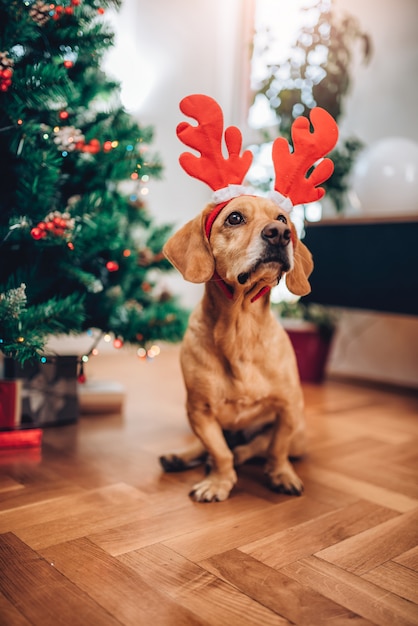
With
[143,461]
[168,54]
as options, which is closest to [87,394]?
[143,461]

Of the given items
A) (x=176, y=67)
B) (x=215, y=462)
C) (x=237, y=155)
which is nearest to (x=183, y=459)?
(x=215, y=462)

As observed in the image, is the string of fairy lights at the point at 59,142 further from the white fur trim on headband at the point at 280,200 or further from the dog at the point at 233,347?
the white fur trim on headband at the point at 280,200

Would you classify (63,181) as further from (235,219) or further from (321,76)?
(321,76)

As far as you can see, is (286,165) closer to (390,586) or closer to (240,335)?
(240,335)

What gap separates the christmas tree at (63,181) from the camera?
1466 millimetres

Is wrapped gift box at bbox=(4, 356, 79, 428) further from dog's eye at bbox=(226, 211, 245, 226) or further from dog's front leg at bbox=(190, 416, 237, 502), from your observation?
dog's eye at bbox=(226, 211, 245, 226)

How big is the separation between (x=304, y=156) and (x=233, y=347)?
46 centimetres

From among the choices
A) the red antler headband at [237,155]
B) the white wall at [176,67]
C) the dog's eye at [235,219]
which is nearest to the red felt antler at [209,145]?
the red antler headband at [237,155]

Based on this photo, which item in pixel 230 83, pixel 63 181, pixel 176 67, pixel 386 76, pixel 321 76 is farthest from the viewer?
pixel 230 83

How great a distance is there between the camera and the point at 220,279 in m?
1.33

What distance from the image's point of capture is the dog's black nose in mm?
1167

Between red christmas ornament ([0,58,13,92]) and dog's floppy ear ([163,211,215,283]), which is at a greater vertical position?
red christmas ornament ([0,58,13,92])

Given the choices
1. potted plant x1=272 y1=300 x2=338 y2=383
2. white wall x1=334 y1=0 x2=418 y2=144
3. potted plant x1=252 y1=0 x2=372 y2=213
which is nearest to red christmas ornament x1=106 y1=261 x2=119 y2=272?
potted plant x1=272 y1=300 x2=338 y2=383

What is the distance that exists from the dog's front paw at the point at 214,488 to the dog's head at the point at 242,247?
463mm
